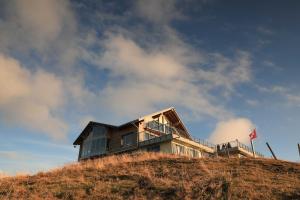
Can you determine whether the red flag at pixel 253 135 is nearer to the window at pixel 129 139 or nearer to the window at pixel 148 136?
the window at pixel 148 136

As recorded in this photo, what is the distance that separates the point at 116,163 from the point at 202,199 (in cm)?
1180

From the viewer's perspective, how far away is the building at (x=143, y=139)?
1442 inches

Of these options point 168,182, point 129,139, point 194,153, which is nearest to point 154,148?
point 129,139

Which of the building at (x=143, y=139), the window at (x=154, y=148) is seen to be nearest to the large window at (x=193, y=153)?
the building at (x=143, y=139)

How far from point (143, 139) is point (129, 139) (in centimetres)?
200

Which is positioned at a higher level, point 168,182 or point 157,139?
point 157,139

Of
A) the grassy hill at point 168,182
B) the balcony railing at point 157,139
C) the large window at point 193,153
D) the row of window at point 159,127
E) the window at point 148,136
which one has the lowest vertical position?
the grassy hill at point 168,182

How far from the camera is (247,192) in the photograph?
14.7 meters

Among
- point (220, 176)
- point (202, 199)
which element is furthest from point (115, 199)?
point (220, 176)

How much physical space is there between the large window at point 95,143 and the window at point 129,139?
297 cm

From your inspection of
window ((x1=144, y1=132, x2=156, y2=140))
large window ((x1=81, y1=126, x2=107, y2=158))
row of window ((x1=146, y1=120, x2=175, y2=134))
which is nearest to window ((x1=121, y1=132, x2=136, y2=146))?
window ((x1=144, y1=132, x2=156, y2=140))

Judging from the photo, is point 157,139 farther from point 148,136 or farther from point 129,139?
point 129,139

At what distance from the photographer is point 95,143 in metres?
41.8

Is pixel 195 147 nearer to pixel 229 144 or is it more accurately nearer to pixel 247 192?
pixel 229 144
